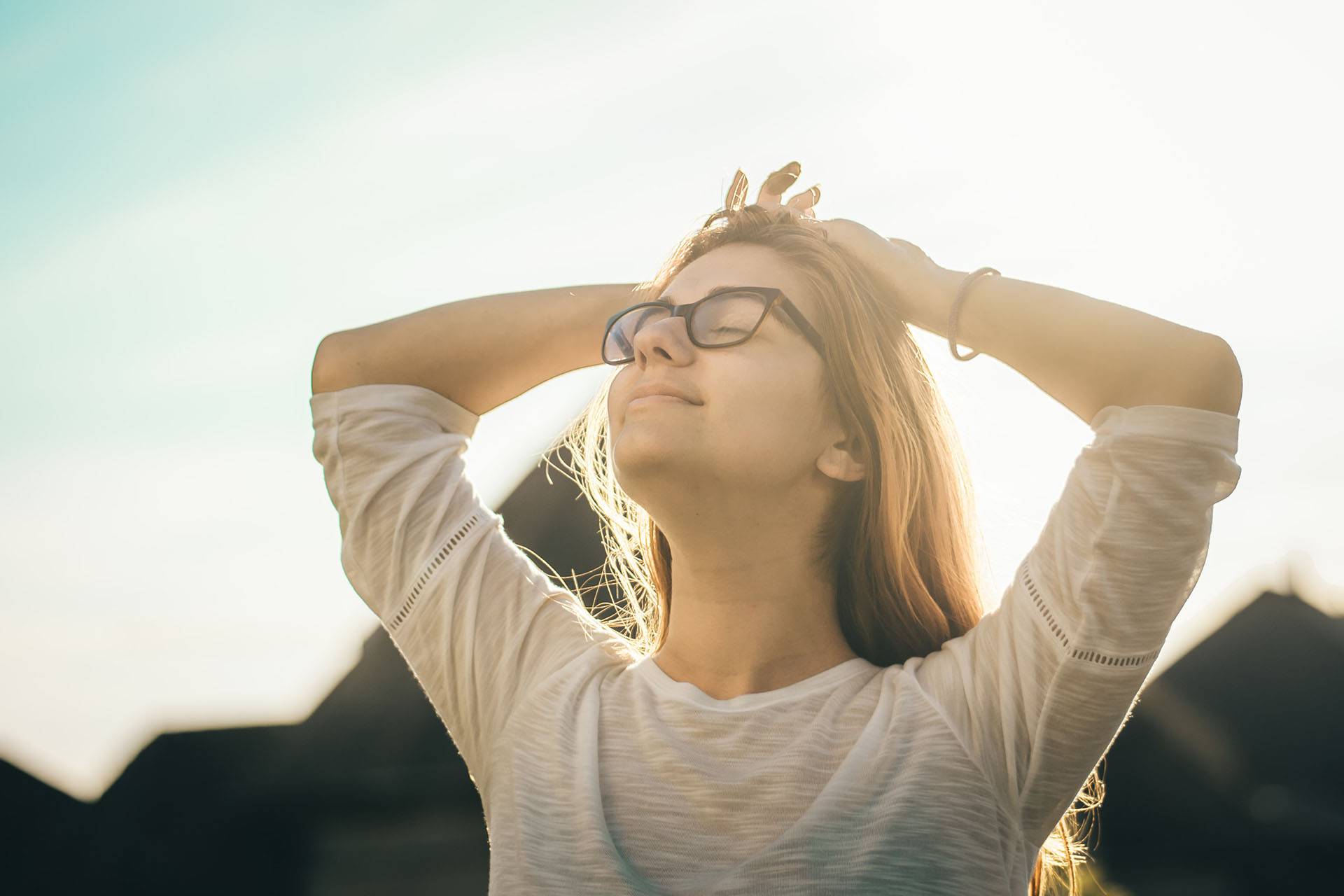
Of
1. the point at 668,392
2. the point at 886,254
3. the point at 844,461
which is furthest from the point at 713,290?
the point at 844,461

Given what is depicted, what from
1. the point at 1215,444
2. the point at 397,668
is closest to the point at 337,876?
the point at 397,668

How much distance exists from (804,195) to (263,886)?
11.3 metres

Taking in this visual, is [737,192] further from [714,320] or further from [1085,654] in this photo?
[1085,654]

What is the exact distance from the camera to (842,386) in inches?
98.3

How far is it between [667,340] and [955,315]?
65 centimetres

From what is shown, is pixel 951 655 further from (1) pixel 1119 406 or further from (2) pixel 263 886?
(2) pixel 263 886

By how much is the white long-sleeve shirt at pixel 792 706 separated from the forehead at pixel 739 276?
2.46 ft

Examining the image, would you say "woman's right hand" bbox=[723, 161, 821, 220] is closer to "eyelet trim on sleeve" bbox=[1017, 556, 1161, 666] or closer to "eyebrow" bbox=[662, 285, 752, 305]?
"eyebrow" bbox=[662, 285, 752, 305]

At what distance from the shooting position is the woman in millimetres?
1879

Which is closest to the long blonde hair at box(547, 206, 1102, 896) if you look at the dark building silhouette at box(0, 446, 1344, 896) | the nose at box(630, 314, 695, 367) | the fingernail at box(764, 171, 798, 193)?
the fingernail at box(764, 171, 798, 193)

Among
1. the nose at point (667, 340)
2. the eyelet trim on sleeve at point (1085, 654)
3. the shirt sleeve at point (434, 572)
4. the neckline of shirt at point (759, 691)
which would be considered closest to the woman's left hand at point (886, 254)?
the nose at point (667, 340)

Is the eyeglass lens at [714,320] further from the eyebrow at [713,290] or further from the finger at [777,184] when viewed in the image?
the finger at [777,184]

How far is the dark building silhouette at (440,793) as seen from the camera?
9719 mm

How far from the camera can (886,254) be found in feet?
7.97
